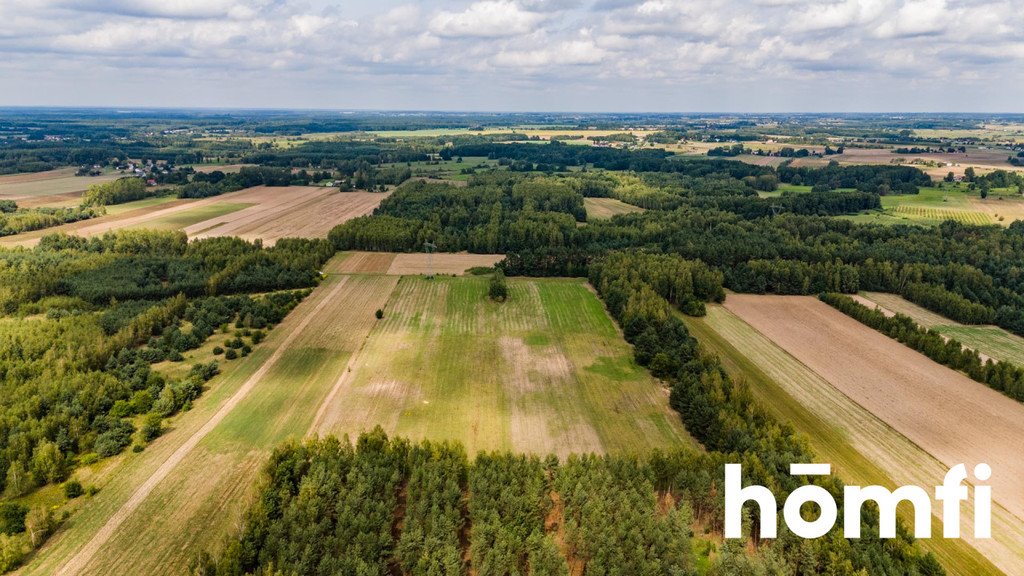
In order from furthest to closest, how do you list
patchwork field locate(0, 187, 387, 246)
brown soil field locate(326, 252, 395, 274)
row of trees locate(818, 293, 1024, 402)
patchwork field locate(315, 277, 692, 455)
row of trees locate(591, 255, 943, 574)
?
patchwork field locate(0, 187, 387, 246) → brown soil field locate(326, 252, 395, 274) → row of trees locate(818, 293, 1024, 402) → patchwork field locate(315, 277, 692, 455) → row of trees locate(591, 255, 943, 574)

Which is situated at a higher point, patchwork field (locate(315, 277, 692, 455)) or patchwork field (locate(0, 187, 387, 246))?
patchwork field (locate(0, 187, 387, 246))

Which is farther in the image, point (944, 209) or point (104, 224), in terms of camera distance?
point (944, 209)

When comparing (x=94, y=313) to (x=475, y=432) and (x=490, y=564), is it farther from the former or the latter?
(x=490, y=564)

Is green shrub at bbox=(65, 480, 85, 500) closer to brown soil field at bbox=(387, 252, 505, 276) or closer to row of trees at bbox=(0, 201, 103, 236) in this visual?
brown soil field at bbox=(387, 252, 505, 276)

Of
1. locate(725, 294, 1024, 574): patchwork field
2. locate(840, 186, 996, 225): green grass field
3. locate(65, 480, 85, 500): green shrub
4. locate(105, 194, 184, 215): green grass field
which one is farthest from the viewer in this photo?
locate(105, 194, 184, 215): green grass field

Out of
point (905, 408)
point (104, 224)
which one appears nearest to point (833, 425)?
point (905, 408)

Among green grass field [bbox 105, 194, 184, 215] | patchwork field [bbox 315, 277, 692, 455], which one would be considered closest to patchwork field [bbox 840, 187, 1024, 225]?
patchwork field [bbox 315, 277, 692, 455]

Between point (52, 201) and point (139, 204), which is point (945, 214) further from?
point (52, 201)

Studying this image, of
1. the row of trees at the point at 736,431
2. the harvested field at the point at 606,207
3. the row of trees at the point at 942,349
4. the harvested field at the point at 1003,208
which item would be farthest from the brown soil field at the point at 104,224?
the harvested field at the point at 1003,208
